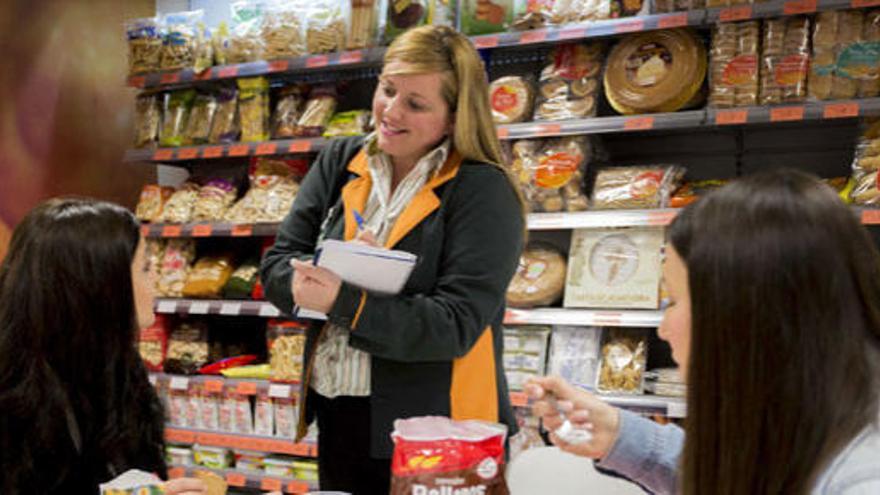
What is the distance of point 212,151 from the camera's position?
4027 mm

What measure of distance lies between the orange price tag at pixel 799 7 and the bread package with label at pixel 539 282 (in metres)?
1.31

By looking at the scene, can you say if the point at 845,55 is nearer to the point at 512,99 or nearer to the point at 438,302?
the point at 512,99

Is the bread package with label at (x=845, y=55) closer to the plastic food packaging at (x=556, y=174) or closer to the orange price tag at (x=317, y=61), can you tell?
the plastic food packaging at (x=556, y=174)

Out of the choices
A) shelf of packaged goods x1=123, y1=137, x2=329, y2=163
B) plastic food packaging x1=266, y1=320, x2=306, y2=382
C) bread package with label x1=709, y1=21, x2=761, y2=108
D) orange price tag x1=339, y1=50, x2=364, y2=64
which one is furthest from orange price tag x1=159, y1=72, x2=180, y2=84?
bread package with label x1=709, y1=21, x2=761, y2=108

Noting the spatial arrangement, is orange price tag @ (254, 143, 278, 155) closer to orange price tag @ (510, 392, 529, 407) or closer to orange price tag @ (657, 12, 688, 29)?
orange price tag @ (510, 392, 529, 407)

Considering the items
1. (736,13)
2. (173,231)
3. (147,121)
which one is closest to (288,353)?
(173,231)

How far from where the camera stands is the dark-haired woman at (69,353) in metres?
1.30

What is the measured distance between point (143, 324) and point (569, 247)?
7.86 ft

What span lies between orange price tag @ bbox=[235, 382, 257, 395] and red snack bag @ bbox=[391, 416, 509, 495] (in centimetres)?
302

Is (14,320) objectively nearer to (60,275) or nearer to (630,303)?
(60,275)

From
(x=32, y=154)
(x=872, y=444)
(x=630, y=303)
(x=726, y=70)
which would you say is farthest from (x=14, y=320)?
(x=32, y=154)

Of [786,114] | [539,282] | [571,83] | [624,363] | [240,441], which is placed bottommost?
[240,441]

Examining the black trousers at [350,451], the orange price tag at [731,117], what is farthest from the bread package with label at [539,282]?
the black trousers at [350,451]

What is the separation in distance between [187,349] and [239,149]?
43.5 inches
